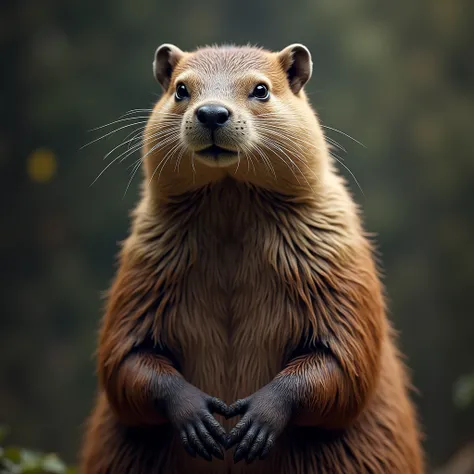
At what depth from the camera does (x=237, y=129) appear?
314cm

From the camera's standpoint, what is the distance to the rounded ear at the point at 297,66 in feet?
11.8

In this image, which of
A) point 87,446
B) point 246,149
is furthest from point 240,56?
point 87,446

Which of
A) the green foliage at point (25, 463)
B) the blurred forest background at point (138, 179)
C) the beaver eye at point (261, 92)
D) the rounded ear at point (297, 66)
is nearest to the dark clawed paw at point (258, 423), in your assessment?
the beaver eye at point (261, 92)

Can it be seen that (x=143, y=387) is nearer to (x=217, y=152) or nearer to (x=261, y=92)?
(x=217, y=152)

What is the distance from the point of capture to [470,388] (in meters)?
5.35

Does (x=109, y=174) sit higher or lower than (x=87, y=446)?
higher

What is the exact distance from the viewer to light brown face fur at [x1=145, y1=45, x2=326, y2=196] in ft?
10.4

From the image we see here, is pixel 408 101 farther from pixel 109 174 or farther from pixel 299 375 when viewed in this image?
pixel 299 375

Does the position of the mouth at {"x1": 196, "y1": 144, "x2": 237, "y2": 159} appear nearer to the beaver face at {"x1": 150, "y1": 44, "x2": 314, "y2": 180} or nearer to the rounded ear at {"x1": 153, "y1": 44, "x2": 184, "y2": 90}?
the beaver face at {"x1": 150, "y1": 44, "x2": 314, "y2": 180}

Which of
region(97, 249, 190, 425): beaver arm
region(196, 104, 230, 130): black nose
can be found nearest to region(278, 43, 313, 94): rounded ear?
region(196, 104, 230, 130): black nose

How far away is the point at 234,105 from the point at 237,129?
15 centimetres

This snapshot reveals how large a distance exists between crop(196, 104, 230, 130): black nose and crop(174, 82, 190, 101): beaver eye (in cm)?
33

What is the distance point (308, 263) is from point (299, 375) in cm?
49

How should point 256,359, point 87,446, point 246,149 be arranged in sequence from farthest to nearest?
point 87,446 → point 256,359 → point 246,149
